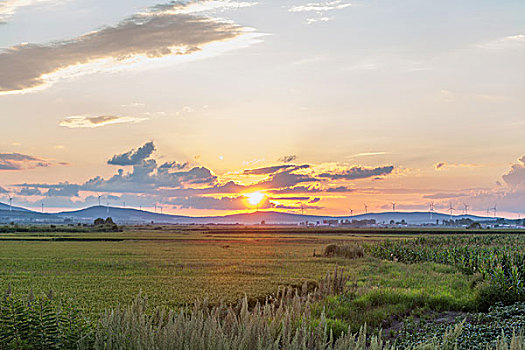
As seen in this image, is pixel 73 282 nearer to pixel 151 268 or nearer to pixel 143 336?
pixel 151 268

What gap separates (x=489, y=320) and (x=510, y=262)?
47.8 feet

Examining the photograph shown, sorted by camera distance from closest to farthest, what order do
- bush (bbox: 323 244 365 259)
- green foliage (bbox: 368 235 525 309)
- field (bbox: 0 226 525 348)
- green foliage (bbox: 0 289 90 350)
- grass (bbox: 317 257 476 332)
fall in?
green foliage (bbox: 0 289 90 350) → grass (bbox: 317 257 476 332) → field (bbox: 0 226 525 348) → green foliage (bbox: 368 235 525 309) → bush (bbox: 323 244 365 259)

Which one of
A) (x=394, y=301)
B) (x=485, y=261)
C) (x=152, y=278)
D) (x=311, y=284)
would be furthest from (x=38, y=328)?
(x=485, y=261)

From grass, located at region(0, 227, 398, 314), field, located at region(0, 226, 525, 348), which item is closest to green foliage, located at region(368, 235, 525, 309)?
field, located at region(0, 226, 525, 348)

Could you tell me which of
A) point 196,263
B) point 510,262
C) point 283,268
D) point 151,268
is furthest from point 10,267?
point 510,262

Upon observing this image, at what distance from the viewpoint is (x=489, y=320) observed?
18516mm

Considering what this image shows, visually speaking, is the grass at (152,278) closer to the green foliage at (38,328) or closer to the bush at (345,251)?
the bush at (345,251)

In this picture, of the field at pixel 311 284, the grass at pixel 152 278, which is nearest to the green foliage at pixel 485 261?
the field at pixel 311 284

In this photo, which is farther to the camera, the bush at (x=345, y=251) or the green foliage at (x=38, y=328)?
the bush at (x=345, y=251)

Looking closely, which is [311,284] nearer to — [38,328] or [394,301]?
[394,301]

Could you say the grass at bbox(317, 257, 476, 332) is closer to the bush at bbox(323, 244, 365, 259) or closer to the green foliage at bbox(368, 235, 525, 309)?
the green foliage at bbox(368, 235, 525, 309)

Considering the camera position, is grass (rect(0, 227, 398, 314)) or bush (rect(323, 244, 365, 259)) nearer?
grass (rect(0, 227, 398, 314))

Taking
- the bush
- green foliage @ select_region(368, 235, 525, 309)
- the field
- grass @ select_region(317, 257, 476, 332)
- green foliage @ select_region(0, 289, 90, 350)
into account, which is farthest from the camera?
the bush

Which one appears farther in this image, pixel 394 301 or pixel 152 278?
pixel 152 278
